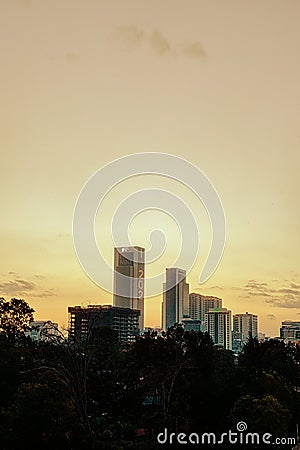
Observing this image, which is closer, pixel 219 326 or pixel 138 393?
pixel 138 393

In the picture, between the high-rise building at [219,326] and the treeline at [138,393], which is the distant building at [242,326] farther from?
the treeline at [138,393]

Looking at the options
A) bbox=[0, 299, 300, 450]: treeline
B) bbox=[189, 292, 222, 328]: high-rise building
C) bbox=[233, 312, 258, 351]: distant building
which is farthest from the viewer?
A: bbox=[233, 312, 258, 351]: distant building

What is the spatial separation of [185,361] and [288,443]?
393cm

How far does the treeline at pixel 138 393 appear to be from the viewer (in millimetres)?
12828

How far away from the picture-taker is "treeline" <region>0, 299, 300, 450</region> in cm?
1283

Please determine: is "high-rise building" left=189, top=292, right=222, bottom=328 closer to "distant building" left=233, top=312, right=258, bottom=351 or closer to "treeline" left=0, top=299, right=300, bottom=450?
"distant building" left=233, top=312, right=258, bottom=351

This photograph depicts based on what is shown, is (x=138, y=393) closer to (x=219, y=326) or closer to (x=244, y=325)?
(x=219, y=326)

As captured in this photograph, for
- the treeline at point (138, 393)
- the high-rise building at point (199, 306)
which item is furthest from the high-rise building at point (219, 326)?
the treeline at point (138, 393)

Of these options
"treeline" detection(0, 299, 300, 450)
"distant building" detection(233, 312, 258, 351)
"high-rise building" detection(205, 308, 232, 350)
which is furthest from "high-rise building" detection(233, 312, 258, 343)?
Answer: "treeline" detection(0, 299, 300, 450)

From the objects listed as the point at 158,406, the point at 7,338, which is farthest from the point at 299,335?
the point at 158,406

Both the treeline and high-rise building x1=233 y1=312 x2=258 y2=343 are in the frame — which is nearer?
the treeline

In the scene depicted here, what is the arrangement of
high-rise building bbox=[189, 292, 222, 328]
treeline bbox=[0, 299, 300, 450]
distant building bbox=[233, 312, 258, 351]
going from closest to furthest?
treeline bbox=[0, 299, 300, 450]
high-rise building bbox=[189, 292, 222, 328]
distant building bbox=[233, 312, 258, 351]

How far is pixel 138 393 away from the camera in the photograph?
2044cm

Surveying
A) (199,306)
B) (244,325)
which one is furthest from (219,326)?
(244,325)
